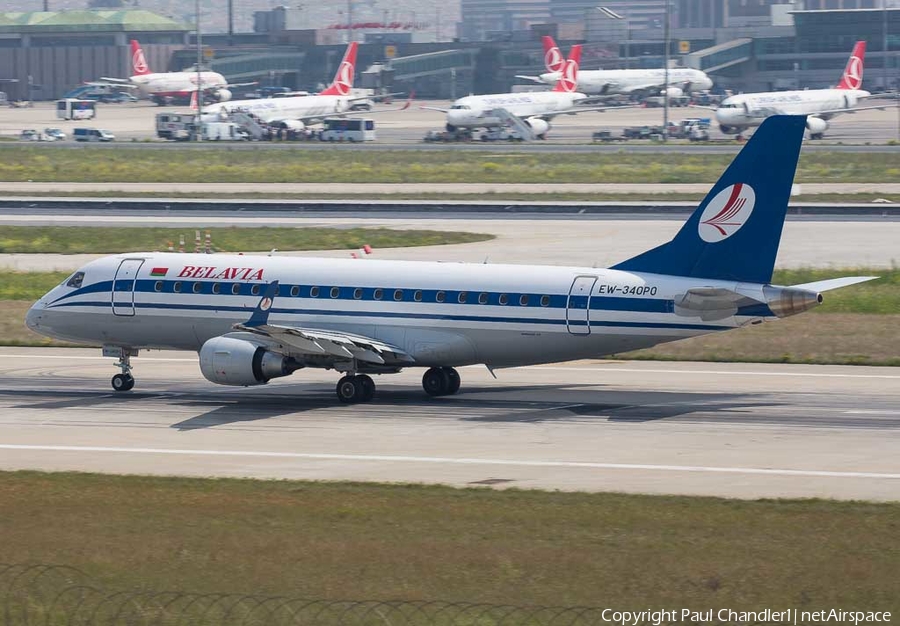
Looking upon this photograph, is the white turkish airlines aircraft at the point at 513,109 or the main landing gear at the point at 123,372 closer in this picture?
the main landing gear at the point at 123,372

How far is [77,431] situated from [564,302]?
1251cm

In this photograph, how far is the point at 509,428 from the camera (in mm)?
33938

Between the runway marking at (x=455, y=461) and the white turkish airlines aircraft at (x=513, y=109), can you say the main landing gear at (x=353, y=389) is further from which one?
the white turkish airlines aircraft at (x=513, y=109)

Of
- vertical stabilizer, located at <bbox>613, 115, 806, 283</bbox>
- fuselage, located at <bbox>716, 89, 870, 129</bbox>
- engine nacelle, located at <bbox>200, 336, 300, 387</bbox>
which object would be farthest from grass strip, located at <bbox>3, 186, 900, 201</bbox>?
fuselage, located at <bbox>716, 89, 870, 129</bbox>

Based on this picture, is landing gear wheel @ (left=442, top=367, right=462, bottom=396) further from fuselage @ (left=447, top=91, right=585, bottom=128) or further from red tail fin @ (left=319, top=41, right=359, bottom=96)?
red tail fin @ (left=319, top=41, right=359, bottom=96)

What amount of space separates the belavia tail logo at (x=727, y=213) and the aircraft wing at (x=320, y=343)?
863 cm

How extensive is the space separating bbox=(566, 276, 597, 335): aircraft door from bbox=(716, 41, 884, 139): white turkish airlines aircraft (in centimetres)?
11811

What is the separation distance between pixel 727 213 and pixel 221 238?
138 feet

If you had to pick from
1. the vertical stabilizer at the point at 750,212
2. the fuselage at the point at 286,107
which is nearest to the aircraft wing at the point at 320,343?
the vertical stabilizer at the point at 750,212

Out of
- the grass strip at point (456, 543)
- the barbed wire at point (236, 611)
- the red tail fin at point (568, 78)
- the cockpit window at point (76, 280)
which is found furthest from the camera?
the red tail fin at point (568, 78)

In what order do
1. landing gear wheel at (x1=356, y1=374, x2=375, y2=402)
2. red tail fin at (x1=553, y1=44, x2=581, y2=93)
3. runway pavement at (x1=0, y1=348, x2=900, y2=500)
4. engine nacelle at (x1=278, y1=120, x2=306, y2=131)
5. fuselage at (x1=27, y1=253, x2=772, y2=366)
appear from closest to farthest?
runway pavement at (x1=0, y1=348, x2=900, y2=500)
fuselage at (x1=27, y1=253, x2=772, y2=366)
landing gear wheel at (x1=356, y1=374, x2=375, y2=402)
engine nacelle at (x1=278, y1=120, x2=306, y2=131)
red tail fin at (x1=553, y1=44, x2=581, y2=93)

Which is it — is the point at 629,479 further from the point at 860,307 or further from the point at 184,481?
the point at 860,307

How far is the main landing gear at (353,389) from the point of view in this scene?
37.7 m

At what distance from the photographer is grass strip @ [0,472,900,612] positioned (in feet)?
60.5
